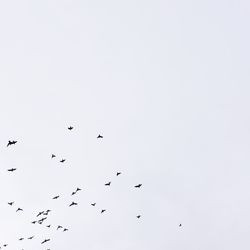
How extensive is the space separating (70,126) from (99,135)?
390cm

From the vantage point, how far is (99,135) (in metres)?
67.5

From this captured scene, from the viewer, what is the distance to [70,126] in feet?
217
